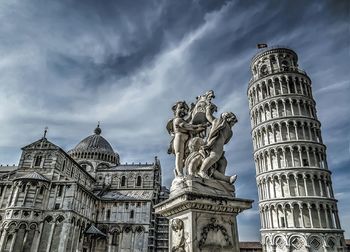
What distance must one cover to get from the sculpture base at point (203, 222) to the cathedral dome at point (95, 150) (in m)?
57.7

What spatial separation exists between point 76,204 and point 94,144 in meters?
24.3

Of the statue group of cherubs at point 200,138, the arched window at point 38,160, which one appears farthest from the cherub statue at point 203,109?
the arched window at point 38,160

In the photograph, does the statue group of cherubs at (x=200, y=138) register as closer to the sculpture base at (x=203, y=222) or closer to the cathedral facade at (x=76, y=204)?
the sculpture base at (x=203, y=222)

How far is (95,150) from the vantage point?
60531mm

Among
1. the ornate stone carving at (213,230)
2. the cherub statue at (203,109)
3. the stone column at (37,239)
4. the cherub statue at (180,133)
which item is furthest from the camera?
the stone column at (37,239)

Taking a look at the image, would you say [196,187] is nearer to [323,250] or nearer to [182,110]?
[182,110]

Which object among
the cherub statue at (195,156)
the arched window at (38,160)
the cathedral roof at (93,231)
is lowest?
the cherub statue at (195,156)

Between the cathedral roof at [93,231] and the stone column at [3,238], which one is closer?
the stone column at [3,238]

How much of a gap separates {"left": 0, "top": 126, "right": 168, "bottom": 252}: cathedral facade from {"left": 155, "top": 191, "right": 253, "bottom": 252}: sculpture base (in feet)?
79.6

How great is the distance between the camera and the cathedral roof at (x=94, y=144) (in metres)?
61.0

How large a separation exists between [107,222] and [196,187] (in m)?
46.2

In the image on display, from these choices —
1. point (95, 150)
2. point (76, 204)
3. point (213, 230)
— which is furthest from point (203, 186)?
point (95, 150)

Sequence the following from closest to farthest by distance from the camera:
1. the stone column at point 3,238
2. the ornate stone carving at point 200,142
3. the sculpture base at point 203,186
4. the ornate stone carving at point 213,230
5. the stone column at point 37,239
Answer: the ornate stone carving at point 213,230
the sculpture base at point 203,186
the ornate stone carving at point 200,142
the stone column at point 3,238
the stone column at point 37,239

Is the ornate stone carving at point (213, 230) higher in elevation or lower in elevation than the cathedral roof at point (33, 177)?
lower
